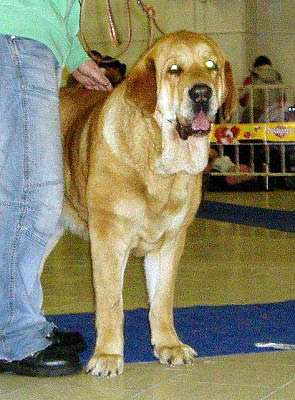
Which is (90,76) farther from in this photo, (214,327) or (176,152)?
(214,327)

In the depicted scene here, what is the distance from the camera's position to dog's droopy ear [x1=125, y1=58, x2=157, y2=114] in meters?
2.98

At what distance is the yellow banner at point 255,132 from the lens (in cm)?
1071

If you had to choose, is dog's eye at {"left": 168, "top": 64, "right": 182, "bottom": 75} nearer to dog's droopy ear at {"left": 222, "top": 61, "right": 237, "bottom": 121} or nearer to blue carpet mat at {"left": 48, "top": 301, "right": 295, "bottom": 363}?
dog's droopy ear at {"left": 222, "top": 61, "right": 237, "bottom": 121}

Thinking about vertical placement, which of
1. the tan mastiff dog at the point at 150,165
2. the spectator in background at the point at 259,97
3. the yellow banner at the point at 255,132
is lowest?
the yellow banner at the point at 255,132

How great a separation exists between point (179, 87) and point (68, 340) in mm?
828

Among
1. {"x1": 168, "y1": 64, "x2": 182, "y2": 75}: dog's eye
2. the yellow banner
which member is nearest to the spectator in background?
the yellow banner

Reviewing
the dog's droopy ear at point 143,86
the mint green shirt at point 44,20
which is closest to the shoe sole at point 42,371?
the dog's droopy ear at point 143,86

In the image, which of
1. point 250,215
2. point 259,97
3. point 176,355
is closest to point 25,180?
point 176,355

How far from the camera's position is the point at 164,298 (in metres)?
3.22

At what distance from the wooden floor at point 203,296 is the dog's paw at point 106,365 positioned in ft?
0.08

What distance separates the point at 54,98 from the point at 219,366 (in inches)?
37.0

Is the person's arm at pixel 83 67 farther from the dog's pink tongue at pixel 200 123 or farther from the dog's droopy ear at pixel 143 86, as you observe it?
the dog's pink tongue at pixel 200 123

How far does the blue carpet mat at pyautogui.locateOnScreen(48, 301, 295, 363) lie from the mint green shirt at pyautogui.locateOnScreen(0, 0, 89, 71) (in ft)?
3.26

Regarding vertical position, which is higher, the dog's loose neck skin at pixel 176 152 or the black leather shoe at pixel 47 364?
the dog's loose neck skin at pixel 176 152
